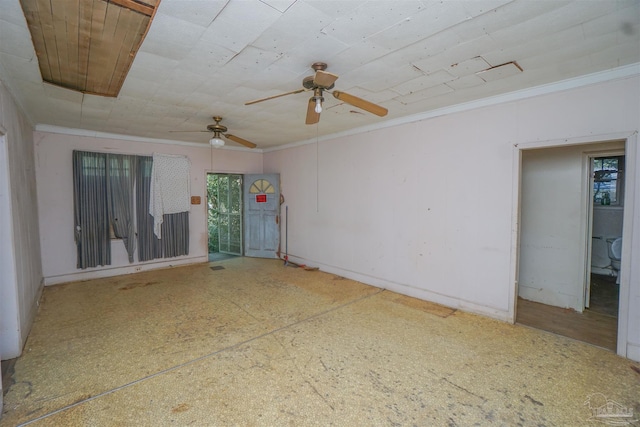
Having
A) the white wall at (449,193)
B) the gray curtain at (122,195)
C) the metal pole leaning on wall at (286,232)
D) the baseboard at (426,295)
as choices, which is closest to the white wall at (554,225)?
the white wall at (449,193)

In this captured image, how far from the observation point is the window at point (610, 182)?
536cm

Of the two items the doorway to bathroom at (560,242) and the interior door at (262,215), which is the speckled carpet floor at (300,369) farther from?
the interior door at (262,215)

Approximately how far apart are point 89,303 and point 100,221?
1710 millimetres

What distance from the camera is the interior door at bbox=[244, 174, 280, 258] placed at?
6.64 meters

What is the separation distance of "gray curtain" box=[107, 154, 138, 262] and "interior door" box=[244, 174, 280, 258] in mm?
2300

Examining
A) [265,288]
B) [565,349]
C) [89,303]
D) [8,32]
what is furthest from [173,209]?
[565,349]

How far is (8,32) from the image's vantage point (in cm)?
193

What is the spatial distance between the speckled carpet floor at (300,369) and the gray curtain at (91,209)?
1264 millimetres

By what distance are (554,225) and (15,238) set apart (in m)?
6.15

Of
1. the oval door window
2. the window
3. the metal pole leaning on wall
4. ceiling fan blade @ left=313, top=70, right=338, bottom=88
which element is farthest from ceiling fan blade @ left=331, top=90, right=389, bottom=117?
the window

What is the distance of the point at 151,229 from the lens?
5570 millimetres

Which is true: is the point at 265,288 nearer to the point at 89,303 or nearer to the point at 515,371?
the point at 89,303

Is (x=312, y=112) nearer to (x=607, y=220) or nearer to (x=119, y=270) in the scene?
(x=119, y=270)

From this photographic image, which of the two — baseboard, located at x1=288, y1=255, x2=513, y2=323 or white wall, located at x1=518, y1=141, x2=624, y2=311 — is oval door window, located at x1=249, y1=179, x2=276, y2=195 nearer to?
baseboard, located at x1=288, y1=255, x2=513, y2=323
